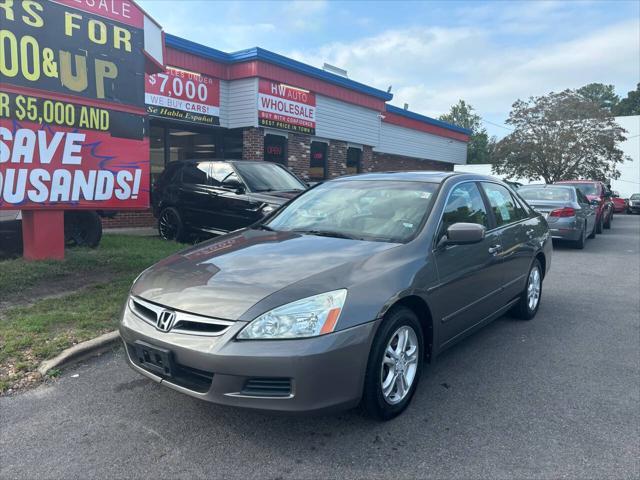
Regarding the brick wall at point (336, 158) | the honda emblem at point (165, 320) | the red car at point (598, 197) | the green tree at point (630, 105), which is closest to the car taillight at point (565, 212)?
the red car at point (598, 197)

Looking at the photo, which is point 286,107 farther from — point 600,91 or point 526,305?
point 600,91

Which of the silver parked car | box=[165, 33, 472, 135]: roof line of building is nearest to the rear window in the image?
the silver parked car

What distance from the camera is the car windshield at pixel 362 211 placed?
370 centimetres

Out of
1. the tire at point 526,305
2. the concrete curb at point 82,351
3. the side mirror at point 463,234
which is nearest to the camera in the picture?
the side mirror at point 463,234

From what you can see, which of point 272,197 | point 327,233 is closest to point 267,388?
point 327,233

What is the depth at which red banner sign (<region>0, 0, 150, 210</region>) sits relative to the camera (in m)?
6.15

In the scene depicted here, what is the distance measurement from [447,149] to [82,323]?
24.8 m

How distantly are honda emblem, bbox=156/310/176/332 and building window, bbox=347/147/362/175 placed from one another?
51.4ft

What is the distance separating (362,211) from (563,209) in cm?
819

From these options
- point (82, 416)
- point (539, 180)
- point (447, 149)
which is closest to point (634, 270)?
point (82, 416)

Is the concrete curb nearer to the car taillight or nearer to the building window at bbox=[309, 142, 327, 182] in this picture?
the car taillight

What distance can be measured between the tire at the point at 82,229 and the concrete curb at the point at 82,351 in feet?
13.7

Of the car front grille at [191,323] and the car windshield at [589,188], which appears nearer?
the car front grille at [191,323]

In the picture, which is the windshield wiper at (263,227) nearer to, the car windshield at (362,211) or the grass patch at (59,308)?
the car windshield at (362,211)
